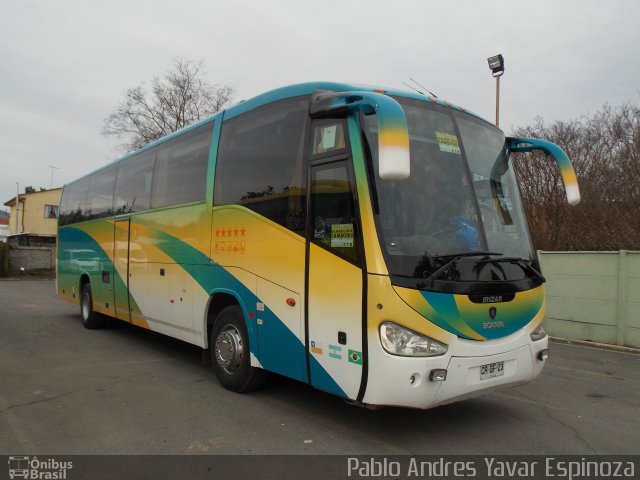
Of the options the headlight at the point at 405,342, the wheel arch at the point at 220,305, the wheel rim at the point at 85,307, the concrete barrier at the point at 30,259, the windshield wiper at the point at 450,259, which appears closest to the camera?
the headlight at the point at 405,342

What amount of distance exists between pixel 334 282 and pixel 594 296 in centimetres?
804

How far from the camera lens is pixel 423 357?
399 centimetres

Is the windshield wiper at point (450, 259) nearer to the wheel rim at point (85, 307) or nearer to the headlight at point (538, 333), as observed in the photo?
the headlight at point (538, 333)

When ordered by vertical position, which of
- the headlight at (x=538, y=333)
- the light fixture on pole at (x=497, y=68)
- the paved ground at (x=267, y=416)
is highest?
the light fixture on pole at (x=497, y=68)

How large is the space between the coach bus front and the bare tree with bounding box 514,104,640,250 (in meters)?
11.4

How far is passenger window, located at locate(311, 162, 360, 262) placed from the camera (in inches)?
171

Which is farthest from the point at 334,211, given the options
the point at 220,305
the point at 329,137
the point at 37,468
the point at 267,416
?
the point at 37,468

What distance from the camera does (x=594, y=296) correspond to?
10.3 metres

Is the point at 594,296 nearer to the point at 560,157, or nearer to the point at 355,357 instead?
the point at 560,157

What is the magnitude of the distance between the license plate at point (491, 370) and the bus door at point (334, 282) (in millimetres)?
1076

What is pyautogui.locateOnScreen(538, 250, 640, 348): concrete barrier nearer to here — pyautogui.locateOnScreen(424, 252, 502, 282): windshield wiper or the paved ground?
the paved ground

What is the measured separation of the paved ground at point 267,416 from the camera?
4.44m

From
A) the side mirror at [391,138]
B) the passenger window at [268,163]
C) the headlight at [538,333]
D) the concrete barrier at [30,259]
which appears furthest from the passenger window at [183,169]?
the concrete barrier at [30,259]

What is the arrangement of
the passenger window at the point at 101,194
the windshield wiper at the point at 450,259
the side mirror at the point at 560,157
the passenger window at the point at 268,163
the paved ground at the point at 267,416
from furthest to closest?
the passenger window at the point at 101,194, the side mirror at the point at 560,157, the passenger window at the point at 268,163, the paved ground at the point at 267,416, the windshield wiper at the point at 450,259
